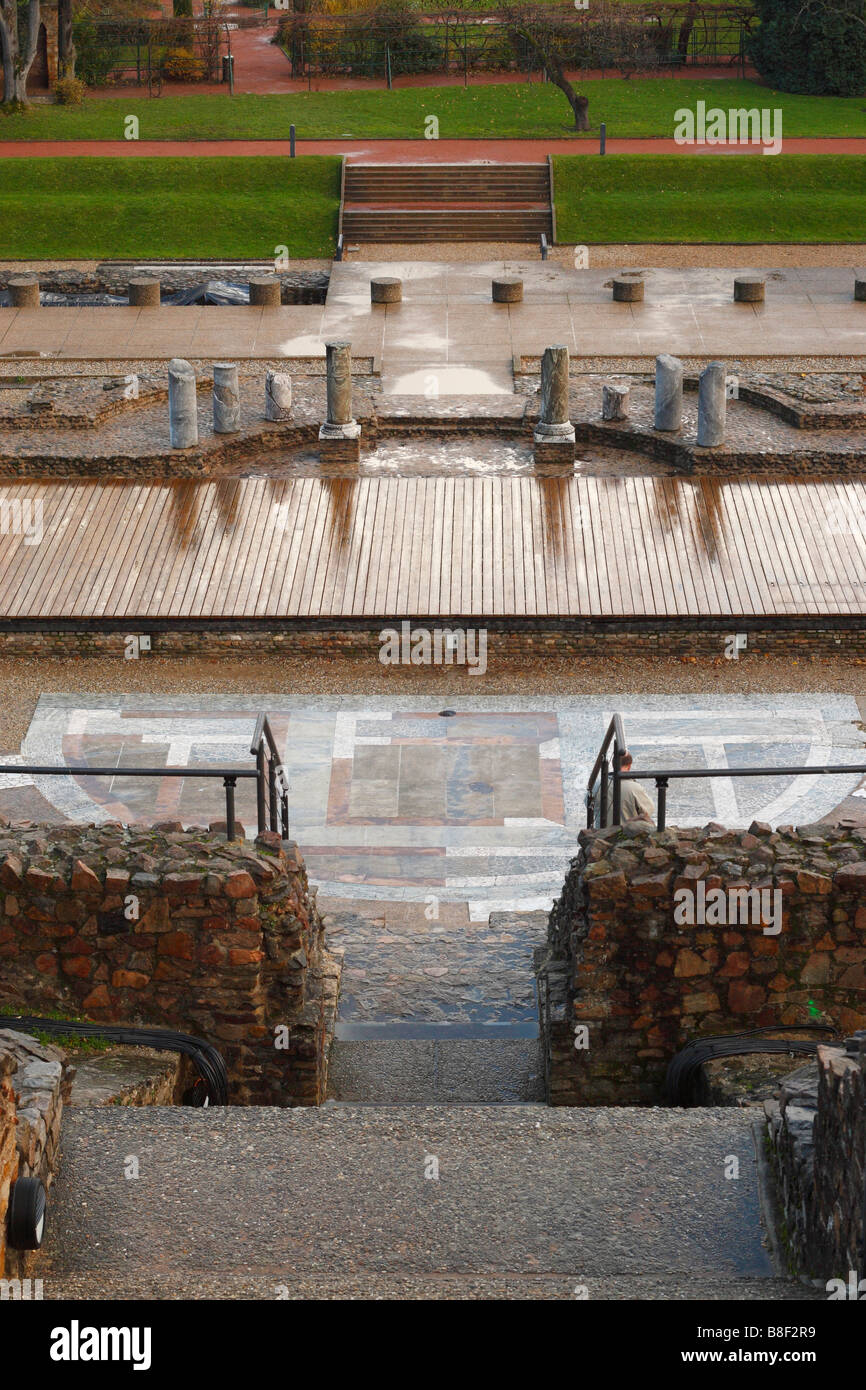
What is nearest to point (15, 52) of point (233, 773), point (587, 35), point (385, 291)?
point (587, 35)

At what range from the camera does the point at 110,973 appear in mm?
10719

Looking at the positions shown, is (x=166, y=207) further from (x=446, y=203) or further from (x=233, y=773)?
(x=233, y=773)

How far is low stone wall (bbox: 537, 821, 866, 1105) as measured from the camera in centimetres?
1055

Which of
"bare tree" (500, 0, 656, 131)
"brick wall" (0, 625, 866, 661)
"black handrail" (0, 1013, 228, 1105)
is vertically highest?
"bare tree" (500, 0, 656, 131)

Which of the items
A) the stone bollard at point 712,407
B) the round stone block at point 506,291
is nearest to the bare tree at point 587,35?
the round stone block at point 506,291

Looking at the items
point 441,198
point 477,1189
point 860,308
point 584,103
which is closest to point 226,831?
point 477,1189

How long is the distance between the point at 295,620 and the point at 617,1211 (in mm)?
10868

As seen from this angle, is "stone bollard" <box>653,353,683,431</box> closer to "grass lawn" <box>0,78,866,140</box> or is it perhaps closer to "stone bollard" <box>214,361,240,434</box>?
"stone bollard" <box>214,361,240,434</box>

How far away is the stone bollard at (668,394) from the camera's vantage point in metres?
21.6

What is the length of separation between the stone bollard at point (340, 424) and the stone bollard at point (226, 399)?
1.06 metres

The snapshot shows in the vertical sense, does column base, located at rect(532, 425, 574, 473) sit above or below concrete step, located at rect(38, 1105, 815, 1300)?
above

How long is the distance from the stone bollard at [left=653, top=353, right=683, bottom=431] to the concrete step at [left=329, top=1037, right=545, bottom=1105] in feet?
36.4

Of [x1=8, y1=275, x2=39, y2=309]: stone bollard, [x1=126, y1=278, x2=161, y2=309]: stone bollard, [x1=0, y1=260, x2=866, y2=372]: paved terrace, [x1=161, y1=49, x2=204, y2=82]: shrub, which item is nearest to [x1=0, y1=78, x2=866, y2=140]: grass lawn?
[x1=161, y1=49, x2=204, y2=82]: shrub

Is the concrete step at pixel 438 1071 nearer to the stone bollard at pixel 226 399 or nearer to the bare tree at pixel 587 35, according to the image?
the stone bollard at pixel 226 399
